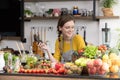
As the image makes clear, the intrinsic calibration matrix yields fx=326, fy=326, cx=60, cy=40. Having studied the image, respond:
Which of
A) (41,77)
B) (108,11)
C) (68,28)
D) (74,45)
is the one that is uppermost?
(108,11)

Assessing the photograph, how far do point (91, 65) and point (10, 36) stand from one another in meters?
3.73

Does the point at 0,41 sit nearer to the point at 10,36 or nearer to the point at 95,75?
the point at 10,36

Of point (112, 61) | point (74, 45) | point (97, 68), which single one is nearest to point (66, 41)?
point (74, 45)

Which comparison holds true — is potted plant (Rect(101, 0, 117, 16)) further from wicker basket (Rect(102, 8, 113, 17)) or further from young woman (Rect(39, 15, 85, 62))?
young woman (Rect(39, 15, 85, 62))

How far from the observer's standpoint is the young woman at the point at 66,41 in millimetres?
3377

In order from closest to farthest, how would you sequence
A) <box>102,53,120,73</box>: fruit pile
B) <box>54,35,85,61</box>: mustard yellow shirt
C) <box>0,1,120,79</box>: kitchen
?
<box>102,53,120,73</box>: fruit pile
<box>54,35,85,61</box>: mustard yellow shirt
<box>0,1,120,79</box>: kitchen

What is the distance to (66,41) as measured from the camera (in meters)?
3.58

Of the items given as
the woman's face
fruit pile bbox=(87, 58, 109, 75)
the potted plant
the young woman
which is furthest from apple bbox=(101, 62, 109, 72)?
the potted plant

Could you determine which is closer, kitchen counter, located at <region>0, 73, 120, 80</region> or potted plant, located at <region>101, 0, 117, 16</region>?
kitchen counter, located at <region>0, 73, 120, 80</region>

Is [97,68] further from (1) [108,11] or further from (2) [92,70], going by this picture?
(1) [108,11]

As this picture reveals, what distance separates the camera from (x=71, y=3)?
552 centimetres

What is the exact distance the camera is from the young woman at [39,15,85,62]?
3.38m

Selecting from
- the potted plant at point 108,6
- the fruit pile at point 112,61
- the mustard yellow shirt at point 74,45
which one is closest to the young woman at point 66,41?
the mustard yellow shirt at point 74,45

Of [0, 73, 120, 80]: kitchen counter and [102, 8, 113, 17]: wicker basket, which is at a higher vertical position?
[102, 8, 113, 17]: wicker basket
